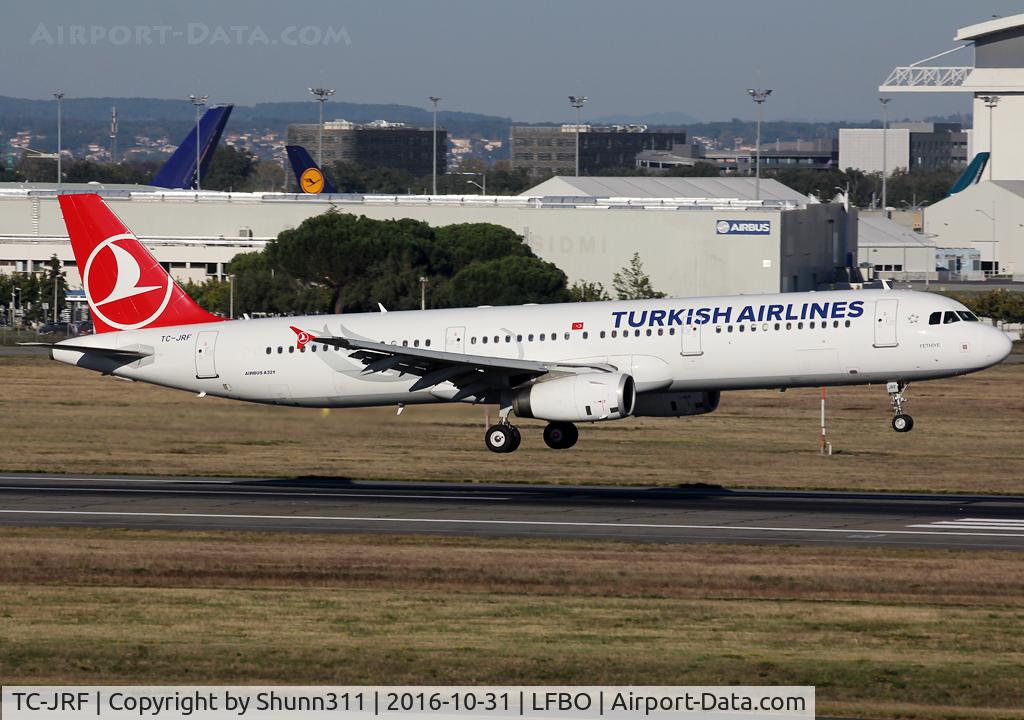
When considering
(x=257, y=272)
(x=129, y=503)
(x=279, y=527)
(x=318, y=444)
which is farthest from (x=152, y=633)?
(x=257, y=272)

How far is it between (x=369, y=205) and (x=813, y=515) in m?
96.4

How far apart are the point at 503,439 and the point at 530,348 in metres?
2.80

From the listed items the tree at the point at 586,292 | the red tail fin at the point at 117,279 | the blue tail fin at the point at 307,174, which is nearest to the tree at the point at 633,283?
the tree at the point at 586,292

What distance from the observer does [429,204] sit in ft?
447

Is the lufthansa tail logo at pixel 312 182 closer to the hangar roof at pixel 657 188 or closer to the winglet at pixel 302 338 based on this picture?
the hangar roof at pixel 657 188

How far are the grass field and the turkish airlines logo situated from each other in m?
12.7

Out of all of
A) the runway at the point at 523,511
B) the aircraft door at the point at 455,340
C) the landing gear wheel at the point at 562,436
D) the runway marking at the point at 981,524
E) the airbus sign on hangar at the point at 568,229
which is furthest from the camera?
the airbus sign on hangar at the point at 568,229

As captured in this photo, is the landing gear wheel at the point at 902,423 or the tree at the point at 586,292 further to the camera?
the tree at the point at 586,292

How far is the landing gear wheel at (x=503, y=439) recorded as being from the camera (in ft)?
156

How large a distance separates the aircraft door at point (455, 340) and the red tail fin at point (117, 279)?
8038 mm

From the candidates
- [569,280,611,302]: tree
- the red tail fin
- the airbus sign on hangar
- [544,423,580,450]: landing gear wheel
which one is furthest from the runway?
the airbus sign on hangar

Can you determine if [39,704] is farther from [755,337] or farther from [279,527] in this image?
[755,337]

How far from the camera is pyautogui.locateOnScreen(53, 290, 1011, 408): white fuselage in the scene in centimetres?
4462

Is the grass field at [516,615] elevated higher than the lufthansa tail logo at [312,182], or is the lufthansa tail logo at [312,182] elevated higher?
the lufthansa tail logo at [312,182]
